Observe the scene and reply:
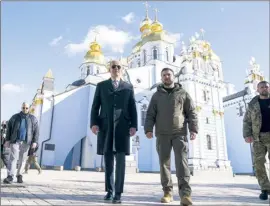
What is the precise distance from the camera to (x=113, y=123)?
4.40m

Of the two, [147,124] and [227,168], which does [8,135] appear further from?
[227,168]

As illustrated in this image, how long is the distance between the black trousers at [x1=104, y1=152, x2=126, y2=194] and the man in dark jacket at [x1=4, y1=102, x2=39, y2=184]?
3337mm

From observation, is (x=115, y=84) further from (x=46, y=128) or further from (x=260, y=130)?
(x=46, y=128)

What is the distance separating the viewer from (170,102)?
4465mm

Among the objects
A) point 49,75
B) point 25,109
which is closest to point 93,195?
point 25,109

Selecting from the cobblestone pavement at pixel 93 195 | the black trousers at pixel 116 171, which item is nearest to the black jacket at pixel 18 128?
the cobblestone pavement at pixel 93 195

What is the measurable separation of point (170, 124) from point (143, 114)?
85.5 feet

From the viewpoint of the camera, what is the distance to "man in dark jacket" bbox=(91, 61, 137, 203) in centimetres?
430

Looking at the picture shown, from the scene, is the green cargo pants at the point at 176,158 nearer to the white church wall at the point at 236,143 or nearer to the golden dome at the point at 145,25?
the white church wall at the point at 236,143

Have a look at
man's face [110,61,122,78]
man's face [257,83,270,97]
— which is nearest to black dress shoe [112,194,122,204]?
man's face [110,61,122,78]

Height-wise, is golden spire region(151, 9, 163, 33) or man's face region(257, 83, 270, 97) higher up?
golden spire region(151, 9, 163, 33)

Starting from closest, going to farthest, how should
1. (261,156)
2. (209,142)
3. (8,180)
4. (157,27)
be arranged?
1. (261,156)
2. (8,180)
3. (209,142)
4. (157,27)

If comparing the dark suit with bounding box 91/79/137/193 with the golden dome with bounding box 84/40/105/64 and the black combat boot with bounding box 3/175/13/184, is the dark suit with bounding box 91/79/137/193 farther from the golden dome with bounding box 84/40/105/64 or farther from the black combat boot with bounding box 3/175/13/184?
the golden dome with bounding box 84/40/105/64

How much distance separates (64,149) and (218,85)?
63.3 ft
